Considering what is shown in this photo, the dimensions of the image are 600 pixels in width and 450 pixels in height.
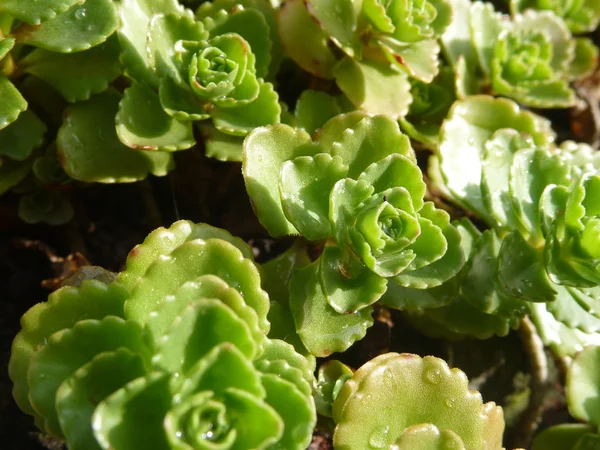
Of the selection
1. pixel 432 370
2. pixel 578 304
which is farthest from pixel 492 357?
pixel 432 370

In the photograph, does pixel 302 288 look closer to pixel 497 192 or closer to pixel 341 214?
pixel 341 214

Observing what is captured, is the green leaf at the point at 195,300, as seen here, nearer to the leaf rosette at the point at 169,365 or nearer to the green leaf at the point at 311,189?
the leaf rosette at the point at 169,365

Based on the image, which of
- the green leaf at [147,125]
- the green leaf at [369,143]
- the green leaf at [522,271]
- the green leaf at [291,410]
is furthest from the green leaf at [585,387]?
the green leaf at [147,125]

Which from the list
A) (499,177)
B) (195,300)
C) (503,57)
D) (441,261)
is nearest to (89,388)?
(195,300)

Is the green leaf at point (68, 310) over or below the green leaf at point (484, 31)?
over

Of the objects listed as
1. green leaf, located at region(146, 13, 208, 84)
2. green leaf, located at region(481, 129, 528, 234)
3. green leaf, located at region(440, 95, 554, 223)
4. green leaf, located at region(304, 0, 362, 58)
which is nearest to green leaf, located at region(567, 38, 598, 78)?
green leaf, located at region(440, 95, 554, 223)

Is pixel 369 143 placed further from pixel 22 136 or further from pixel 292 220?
pixel 22 136
